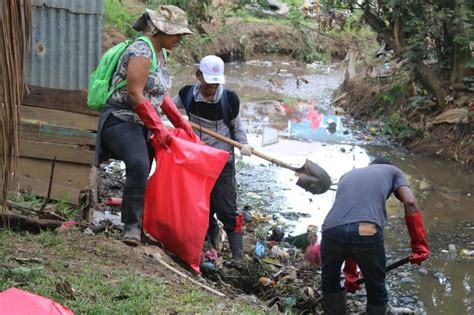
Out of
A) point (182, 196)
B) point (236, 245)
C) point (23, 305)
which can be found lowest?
point (236, 245)

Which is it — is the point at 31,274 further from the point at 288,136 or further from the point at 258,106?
the point at 258,106

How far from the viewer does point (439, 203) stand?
8.16 metres

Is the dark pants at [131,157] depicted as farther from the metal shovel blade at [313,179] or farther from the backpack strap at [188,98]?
the metal shovel blade at [313,179]

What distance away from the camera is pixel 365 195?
443 centimetres

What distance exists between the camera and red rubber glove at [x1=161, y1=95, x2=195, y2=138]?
16.6 feet

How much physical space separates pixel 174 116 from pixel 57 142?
966mm

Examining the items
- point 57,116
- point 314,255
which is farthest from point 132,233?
point 314,255

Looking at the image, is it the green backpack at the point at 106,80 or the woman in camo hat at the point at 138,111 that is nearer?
the woman in camo hat at the point at 138,111

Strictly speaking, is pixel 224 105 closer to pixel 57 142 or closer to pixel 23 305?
pixel 57 142

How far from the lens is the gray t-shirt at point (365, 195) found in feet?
14.4

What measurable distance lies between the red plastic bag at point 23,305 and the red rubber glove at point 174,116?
2472mm

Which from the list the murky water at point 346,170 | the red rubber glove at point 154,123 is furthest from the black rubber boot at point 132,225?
the murky water at point 346,170

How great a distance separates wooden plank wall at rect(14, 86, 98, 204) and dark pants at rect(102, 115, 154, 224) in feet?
2.43

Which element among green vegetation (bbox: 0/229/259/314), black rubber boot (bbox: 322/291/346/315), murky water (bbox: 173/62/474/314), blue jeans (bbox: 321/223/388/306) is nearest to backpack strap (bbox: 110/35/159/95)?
green vegetation (bbox: 0/229/259/314)
